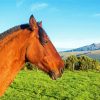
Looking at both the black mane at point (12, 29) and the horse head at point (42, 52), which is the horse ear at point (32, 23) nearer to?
the horse head at point (42, 52)

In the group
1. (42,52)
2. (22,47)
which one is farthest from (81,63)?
(22,47)

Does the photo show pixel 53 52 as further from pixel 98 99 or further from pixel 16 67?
pixel 98 99

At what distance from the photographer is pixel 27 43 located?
23.5 ft

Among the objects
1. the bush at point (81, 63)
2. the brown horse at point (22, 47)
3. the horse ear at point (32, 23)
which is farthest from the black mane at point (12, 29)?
the bush at point (81, 63)

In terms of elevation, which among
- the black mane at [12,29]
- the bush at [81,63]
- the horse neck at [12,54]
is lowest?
the bush at [81,63]

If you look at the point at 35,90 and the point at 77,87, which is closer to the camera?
the point at 35,90

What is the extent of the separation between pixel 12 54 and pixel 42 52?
0.68 m

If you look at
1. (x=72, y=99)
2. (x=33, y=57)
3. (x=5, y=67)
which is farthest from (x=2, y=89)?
(x=72, y=99)

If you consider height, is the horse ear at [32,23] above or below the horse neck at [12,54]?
above

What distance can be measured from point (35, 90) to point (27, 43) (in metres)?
12.4

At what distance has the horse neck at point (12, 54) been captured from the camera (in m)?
6.89

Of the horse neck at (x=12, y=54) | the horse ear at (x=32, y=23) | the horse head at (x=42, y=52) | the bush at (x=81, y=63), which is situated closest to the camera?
the horse neck at (x=12, y=54)

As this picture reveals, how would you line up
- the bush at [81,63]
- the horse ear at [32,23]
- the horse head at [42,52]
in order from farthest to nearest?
1. the bush at [81,63]
2. the horse head at [42,52]
3. the horse ear at [32,23]

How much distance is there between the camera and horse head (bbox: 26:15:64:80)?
7152 millimetres
